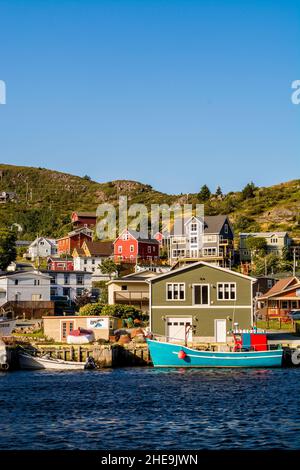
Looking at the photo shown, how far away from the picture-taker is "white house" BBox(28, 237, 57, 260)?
511ft

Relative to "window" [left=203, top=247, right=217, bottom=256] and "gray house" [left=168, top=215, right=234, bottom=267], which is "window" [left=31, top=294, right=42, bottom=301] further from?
"window" [left=203, top=247, right=217, bottom=256]

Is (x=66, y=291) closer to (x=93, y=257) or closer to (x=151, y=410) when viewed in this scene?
(x=93, y=257)

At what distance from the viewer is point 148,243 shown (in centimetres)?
14088

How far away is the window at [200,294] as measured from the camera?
65.7 metres

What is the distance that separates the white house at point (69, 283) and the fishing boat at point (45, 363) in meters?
44.9

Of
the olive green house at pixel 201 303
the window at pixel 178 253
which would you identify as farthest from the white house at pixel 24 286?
the window at pixel 178 253

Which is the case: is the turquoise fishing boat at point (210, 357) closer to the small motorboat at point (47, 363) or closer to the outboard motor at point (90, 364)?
the outboard motor at point (90, 364)

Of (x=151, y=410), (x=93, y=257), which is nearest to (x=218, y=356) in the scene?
(x=151, y=410)

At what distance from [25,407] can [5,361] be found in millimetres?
19287

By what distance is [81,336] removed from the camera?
65.4 meters

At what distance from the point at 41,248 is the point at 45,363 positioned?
100045 mm

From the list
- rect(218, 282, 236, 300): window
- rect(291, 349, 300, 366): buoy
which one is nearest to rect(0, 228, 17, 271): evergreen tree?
rect(218, 282, 236, 300): window

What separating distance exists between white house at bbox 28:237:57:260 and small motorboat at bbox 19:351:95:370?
9471 cm
